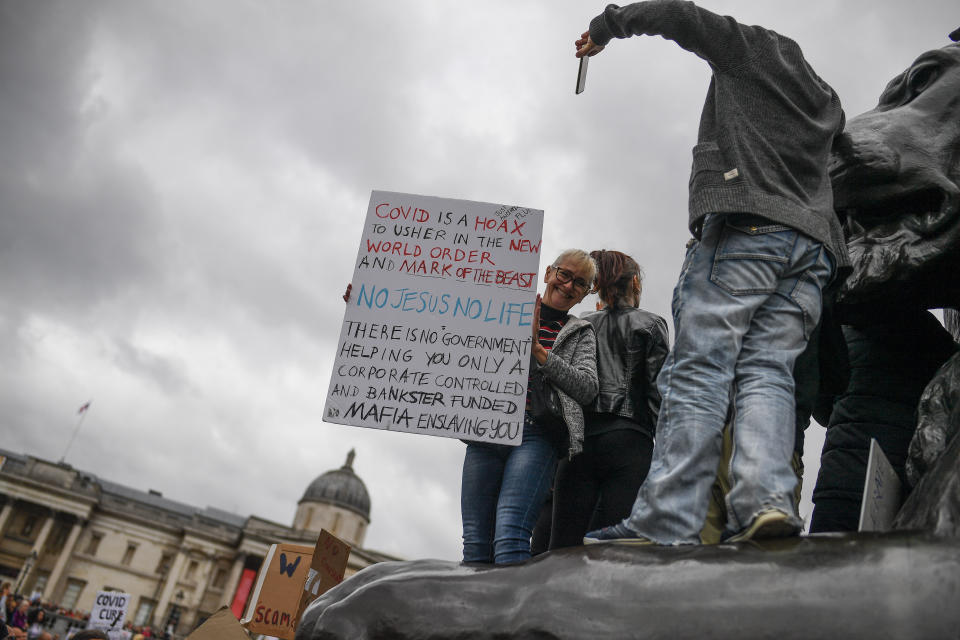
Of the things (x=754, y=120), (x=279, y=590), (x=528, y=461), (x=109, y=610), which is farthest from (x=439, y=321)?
(x=109, y=610)

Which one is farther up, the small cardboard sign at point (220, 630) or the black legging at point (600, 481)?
the black legging at point (600, 481)

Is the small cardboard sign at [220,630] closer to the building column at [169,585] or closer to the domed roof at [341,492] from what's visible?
the building column at [169,585]

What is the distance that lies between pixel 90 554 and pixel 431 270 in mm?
58401

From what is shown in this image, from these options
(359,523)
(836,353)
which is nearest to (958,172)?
(836,353)

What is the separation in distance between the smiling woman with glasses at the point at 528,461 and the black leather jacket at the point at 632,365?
102 millimetres

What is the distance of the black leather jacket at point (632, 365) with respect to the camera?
3.26m

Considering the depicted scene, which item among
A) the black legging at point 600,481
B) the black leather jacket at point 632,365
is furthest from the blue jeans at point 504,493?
the black leather jacket at point 632,365

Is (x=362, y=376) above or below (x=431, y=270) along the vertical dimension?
below

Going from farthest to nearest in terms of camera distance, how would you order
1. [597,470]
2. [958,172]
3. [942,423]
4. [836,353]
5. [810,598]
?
[597,470], [958,172], [836,353], [942,423], [810,598]

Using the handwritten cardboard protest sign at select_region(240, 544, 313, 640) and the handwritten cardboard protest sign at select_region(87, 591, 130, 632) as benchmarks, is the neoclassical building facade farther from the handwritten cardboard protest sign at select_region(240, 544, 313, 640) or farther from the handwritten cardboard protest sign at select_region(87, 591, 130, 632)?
the handwritten cardboard protest sign at select_region(240, 544, 313, 640)

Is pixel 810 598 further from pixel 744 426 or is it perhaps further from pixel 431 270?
pixel 431 270

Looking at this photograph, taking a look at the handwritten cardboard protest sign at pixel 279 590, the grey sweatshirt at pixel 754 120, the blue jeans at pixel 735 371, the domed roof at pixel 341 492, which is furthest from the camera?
the domed roof at pixel 341 492

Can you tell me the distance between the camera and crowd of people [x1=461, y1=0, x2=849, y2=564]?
202 cm

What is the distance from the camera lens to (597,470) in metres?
3.19
